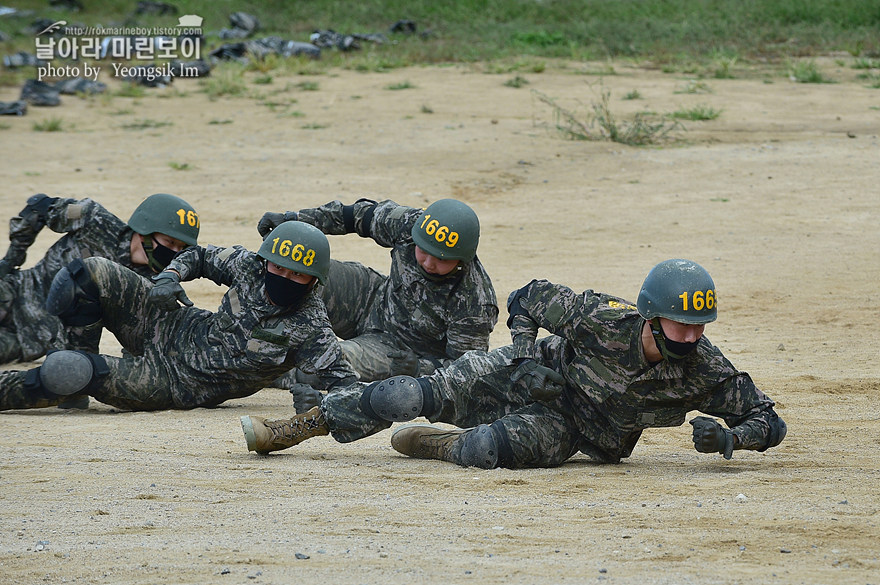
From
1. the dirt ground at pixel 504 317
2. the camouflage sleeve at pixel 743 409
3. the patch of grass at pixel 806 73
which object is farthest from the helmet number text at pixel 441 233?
the patch of grass at pixel 806 73

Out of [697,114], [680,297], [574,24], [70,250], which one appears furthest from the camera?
[574,24]

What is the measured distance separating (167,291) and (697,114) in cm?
1211

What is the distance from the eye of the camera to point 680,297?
541cm

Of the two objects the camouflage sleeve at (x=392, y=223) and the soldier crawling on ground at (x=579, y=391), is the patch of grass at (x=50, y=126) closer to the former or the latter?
the camouflage sleeve at (x=392, y=223)

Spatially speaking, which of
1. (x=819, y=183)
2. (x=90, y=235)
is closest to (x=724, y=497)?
(x=90, y=235)

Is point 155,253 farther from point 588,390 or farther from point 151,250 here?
point 588,390

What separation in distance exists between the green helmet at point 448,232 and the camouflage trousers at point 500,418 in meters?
1.15

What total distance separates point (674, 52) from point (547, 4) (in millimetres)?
6515

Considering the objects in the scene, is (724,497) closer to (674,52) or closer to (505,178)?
(505,178)

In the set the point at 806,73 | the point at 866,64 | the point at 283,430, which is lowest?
the point at 283,430

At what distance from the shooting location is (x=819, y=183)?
46.9 ft

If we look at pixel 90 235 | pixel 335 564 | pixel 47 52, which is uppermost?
pixel 47 52

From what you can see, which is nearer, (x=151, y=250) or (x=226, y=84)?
(x=151, y=250)

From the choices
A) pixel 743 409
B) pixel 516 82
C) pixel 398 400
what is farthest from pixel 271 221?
pixel 516 82
